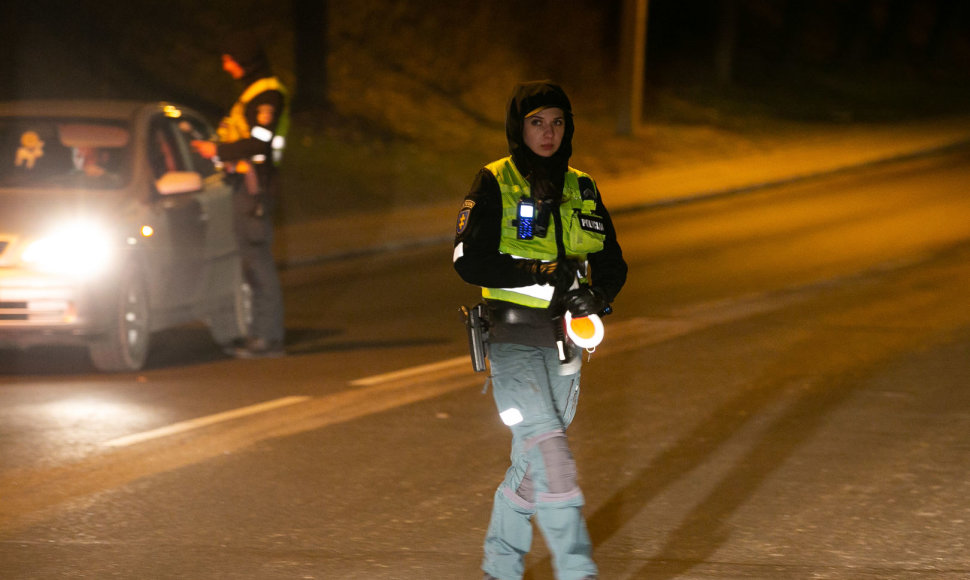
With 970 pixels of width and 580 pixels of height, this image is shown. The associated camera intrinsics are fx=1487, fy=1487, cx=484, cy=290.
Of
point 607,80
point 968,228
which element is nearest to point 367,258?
point 968,228

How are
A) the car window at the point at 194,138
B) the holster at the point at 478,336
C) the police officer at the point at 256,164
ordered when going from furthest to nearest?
the car window at the point at 194,138, the police officer at the point at 256,164, the holster at the point at 478,336

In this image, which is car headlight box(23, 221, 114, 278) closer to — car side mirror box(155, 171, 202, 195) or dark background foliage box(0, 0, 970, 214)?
car side mirror box(155, 171, 202, 195)

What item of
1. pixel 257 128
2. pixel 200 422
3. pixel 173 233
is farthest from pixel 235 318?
pixel 200 422

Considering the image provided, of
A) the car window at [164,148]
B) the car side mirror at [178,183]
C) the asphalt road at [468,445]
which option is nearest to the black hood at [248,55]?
the car window at [164,148]

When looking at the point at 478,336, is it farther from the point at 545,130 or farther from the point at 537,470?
the point at 545,130

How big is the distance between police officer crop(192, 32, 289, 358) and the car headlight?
108 cm

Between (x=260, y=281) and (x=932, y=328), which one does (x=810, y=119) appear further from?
(x=260, y=281)

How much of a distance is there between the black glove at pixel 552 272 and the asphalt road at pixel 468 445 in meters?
1.25

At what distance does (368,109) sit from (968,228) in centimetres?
1185

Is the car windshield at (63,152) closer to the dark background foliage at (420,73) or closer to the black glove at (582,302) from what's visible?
the black glove at (582,302)

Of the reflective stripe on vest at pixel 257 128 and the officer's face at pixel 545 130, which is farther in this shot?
the reflective stripe on vest at pixel 257 128

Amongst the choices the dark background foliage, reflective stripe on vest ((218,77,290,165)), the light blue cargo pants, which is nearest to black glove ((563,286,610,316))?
the light blue cargo pants

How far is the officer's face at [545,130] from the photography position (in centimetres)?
470

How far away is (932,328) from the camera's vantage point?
11000 millimetres
